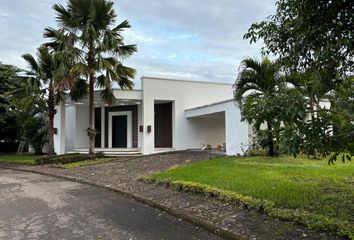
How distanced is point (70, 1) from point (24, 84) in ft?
18.6

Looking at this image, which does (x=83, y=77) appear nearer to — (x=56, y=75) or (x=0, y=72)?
(x=56, y=75)

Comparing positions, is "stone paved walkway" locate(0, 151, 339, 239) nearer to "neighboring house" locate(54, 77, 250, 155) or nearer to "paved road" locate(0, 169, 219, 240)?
"paved road" locate(0, 169, 219, 240)

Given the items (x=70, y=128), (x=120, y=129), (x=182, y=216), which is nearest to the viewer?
(x=182, y=216)

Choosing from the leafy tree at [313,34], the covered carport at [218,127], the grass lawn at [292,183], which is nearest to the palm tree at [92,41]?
the covered carport at [218,127]

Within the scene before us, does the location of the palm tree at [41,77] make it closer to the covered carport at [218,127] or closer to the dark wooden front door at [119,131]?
the dark wooden front door at [119,131]

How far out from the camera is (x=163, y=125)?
919 inches

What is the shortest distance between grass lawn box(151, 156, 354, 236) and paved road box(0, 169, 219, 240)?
1.88m

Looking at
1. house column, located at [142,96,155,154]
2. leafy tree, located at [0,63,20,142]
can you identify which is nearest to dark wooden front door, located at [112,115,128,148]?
house column, located at [142,96,155,154]

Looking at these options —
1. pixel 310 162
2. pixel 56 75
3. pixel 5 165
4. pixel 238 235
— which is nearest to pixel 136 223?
pixel 238 235

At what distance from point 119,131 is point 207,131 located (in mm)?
5943

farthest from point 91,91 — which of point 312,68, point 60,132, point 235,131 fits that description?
point 312,68

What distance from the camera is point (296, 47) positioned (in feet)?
16.2

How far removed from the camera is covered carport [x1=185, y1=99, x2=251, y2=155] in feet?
53.4

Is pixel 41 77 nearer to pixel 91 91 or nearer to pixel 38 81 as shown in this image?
pixel 38 81
